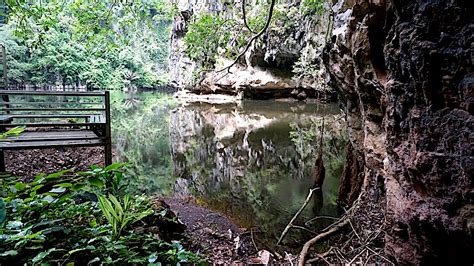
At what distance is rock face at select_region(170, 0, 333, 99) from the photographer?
1739 cm

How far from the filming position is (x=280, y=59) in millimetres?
22234

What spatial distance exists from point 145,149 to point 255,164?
4360 mm

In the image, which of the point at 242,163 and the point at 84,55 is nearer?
the point at 242,163

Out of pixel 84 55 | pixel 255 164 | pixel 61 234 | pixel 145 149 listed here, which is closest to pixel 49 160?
pixel 145 149

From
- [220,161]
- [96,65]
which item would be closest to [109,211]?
[220,161]

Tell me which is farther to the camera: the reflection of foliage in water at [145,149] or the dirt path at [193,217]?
the reflection of foliage in water at [145,149]

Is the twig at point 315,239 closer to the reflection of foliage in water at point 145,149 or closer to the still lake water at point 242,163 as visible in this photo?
the still lake water at point 242,163

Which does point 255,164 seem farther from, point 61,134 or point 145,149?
point 61,134

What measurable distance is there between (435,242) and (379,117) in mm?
2225

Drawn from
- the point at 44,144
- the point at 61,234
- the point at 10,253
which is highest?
the point at 10,253

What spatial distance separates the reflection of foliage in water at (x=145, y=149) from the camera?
25.5 ft

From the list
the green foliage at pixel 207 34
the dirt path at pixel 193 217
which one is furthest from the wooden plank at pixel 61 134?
the green foliage at pixel 207 34

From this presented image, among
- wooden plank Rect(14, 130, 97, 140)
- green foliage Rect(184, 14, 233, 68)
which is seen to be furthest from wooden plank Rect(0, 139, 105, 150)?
green foliage Rect(184, 14, 233, 68)

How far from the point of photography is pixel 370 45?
136 inches
